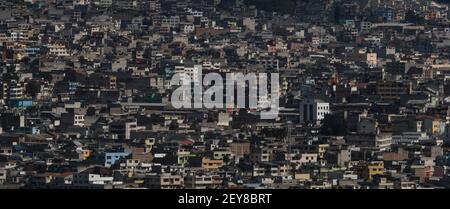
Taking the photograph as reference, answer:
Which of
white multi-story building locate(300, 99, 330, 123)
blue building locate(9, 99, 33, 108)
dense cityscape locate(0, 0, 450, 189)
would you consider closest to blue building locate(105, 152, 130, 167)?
dense cityscape locate(0, 0, 450, 189)

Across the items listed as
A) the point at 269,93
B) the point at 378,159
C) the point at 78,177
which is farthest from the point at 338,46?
the point at 78,177

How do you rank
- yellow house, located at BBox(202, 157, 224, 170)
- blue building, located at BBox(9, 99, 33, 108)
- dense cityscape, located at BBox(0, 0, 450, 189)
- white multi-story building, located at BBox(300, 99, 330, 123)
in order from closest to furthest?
dense cityscape, located at BBox(0, 0, 450, 189) → yellow house, located at BBox(202, 157, 224, 170) → white multi-story building, located at BBox(300, 99, 330, 123) → blue building, located at BBox(9, 99, 33, 108)

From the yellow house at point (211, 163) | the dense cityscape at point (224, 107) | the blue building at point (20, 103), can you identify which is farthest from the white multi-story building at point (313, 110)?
the yellow house at point (211, 163)

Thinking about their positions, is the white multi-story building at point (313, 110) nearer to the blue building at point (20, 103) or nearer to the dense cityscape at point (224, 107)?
the dense cityscape at point (224, 107)

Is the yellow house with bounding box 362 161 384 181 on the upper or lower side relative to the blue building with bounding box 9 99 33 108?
upper

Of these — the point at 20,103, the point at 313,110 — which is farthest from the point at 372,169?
the point at 20,103

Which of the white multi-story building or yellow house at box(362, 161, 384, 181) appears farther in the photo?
the white multi-story building

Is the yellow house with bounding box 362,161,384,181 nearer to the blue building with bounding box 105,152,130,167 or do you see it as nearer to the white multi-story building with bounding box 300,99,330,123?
the blue building with bounding box 105,152,130,167
